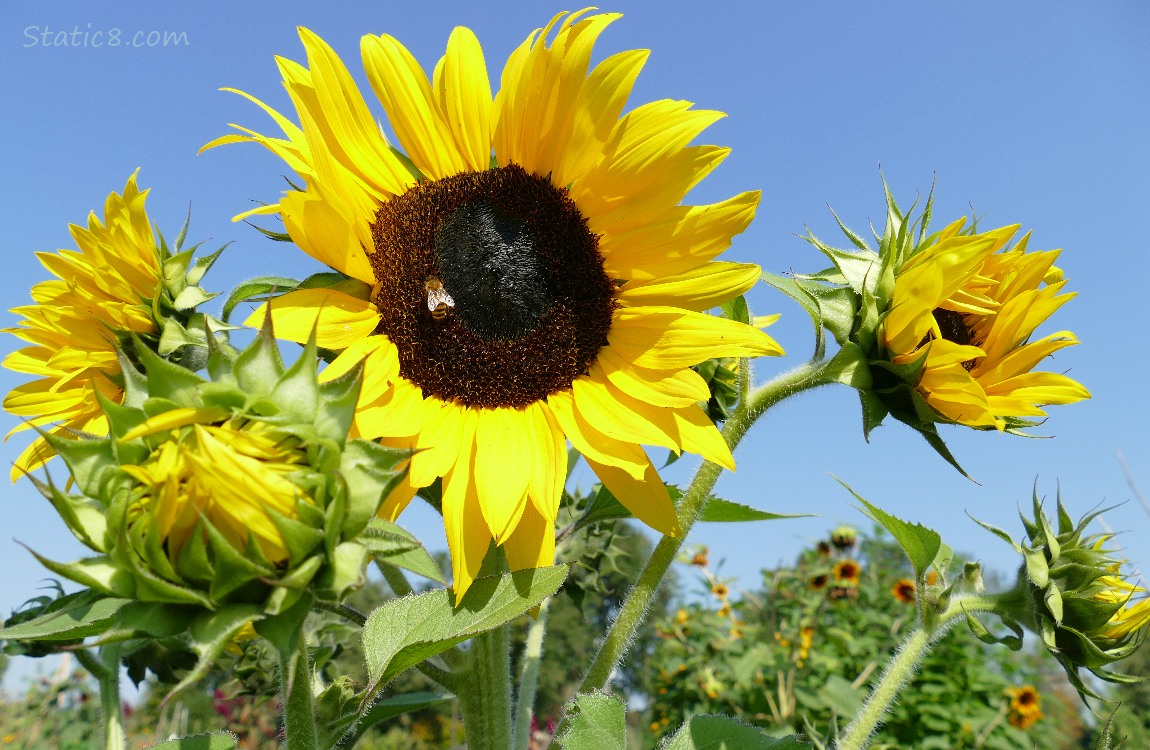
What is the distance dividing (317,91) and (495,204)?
0.50 metres

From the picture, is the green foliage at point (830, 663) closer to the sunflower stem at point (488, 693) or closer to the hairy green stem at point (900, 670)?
the hairy green stem at point (900, 670)

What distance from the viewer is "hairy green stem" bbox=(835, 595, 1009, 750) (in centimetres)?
220

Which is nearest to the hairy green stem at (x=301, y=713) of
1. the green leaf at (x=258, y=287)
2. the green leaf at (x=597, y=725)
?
the green leaf at (x=597, y=725)

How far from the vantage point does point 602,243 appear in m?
2.15

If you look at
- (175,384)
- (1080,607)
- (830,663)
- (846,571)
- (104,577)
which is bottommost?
(830,663)

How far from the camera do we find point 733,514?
221 cm

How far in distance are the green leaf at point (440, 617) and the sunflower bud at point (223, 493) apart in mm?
376

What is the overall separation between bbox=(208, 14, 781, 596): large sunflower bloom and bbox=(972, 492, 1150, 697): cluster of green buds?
1171 mm

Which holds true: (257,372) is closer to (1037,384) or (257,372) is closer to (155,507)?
(155,507)

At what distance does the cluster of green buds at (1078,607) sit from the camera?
7.84ft

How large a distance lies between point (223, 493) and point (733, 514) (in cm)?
136

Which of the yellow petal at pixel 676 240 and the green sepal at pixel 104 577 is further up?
the yellow petal at pixel 676 240

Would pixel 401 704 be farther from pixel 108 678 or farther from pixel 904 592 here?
pixel 904 592

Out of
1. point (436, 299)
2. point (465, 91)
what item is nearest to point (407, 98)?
point (465, 91)
